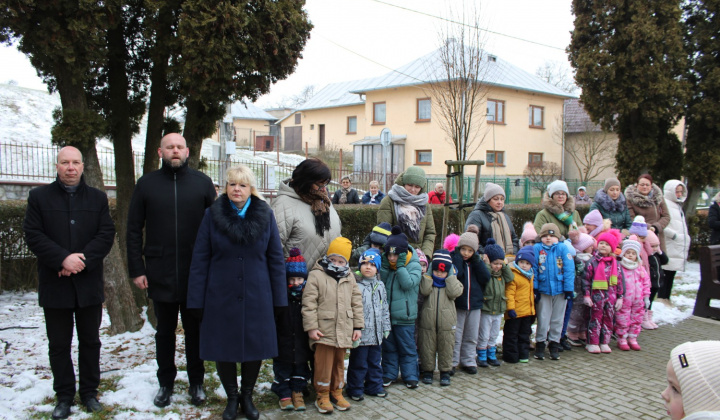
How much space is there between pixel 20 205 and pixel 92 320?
4259mm

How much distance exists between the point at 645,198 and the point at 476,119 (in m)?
19.2

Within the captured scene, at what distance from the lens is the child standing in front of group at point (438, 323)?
4.97 m

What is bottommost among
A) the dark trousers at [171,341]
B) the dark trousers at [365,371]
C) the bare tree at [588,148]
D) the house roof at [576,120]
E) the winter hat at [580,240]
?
the dark trousers at [365,371]

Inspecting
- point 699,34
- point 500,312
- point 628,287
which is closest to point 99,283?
point 500,312

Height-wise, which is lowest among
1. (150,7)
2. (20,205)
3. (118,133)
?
(20,205)

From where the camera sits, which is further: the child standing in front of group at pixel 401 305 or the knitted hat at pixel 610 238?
the knitted hat at pixel 610 238

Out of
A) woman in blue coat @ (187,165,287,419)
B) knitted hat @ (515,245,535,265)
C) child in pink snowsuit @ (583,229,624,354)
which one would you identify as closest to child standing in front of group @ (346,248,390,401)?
woman in blue coat @ (187,165,287,419)

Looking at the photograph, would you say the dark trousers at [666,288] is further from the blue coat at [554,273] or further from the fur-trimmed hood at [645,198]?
the blue coat at [554,273]

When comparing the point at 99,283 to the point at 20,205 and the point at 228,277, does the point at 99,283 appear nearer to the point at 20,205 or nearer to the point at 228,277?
the point at 228,277

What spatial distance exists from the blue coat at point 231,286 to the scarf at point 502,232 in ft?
9.95

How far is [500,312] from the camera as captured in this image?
17.7ft

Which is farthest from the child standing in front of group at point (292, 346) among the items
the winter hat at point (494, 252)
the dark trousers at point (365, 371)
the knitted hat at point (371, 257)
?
the winter hat at point (494, 252)

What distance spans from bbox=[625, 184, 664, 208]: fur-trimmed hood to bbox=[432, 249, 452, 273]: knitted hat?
461cm

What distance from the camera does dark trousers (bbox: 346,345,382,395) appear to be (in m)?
4.50
